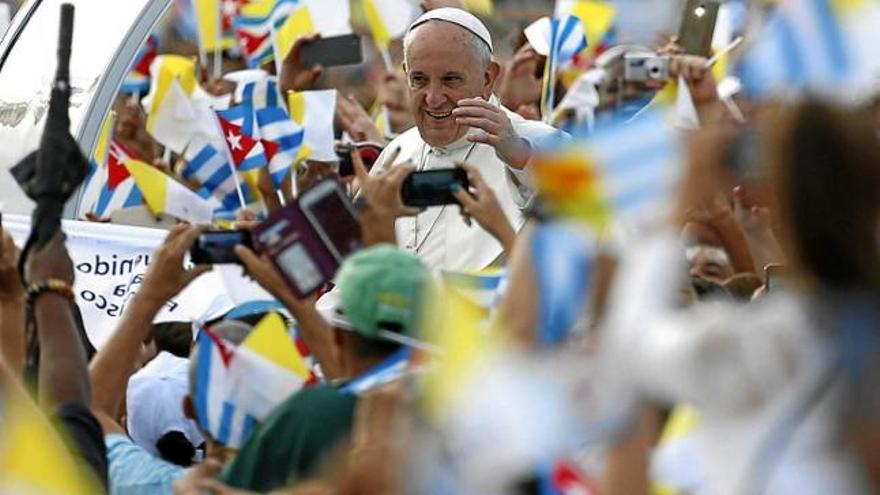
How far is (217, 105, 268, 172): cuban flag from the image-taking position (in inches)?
339

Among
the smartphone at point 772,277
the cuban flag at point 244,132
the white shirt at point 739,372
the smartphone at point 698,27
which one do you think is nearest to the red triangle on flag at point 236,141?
the cuban flag at point 244,132

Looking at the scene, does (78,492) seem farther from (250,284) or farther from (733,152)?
(250,284)

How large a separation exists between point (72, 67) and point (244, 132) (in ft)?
2.61

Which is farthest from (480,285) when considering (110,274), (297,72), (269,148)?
(297,72)

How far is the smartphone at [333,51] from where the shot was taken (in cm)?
918

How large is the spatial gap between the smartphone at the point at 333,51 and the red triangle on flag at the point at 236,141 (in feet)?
2.27

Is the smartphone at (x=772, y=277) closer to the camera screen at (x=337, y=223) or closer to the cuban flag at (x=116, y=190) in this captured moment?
the camera screen at (x=337, y=223)

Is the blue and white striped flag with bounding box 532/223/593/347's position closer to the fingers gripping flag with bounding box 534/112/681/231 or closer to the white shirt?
the fingers gripping flag with bounding box 534/112/681/231

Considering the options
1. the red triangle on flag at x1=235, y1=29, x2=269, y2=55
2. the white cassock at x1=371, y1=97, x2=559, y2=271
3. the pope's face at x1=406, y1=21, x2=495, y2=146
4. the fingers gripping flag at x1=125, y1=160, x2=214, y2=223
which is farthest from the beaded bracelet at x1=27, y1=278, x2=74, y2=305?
the red triangle on flag at x1=235, y1=29, x2=269, y2=55

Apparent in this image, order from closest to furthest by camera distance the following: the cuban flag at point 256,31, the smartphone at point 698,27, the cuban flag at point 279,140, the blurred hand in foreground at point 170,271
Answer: the blurred hand in foreground at point 170,271 → the smartphone at point 698,27 → the cuban flag at point 279,140 → the cuban flag at point 256,31

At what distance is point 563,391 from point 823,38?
27.0 inches

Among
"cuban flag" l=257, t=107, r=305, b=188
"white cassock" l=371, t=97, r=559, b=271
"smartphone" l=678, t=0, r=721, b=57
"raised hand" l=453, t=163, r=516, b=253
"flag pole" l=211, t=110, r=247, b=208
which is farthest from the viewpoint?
"flag pole" l=211, t=110, r=247, b=208

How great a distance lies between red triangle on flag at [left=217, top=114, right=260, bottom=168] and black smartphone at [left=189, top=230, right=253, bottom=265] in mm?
3406

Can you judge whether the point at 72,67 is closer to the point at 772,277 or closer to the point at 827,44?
the point at 772,277
